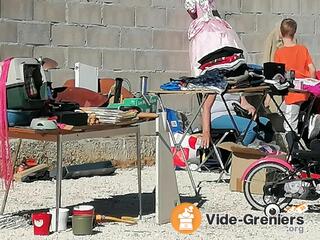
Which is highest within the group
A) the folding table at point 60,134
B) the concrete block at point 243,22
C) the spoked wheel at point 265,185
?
the concrete block at point 243,22

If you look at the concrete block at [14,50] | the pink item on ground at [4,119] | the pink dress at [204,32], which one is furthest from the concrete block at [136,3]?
the pink item on ground at [4,119]

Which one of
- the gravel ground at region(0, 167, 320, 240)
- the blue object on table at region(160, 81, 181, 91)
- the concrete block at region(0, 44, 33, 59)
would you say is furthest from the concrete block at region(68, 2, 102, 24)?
the blue object on table at region(160, 81, 181, 91)

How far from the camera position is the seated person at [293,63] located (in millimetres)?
9945

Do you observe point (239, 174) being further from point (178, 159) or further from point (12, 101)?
point (12, 101)

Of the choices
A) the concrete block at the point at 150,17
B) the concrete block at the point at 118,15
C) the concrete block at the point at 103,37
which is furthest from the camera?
the concrete block at the point at 150,17

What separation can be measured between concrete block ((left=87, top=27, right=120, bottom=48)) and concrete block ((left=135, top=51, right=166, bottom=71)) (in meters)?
0.34

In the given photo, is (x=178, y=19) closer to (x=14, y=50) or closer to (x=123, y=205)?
(x=14, y=50)

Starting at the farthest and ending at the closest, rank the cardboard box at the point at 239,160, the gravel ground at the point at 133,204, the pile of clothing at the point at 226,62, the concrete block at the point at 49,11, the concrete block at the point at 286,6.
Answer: the concrete block at the point at 286,6 → the concrete block at the point at 49,11 → the pile of clothing at the point at 226,62 → the cardboard box at the point at 239,160 → the gravel ground at the point at 133,204

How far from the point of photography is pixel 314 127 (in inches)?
381

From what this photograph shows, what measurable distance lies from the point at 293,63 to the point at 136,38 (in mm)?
2018

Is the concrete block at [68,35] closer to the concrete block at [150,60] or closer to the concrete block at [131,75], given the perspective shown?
the concrete block at [131,75]

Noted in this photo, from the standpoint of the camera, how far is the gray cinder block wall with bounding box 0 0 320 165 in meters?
8.91

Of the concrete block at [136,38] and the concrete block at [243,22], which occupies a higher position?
the concrete block at [243,22]

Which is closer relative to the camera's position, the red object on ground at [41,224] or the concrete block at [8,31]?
the red object on ground at [41,224]
